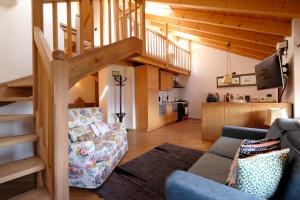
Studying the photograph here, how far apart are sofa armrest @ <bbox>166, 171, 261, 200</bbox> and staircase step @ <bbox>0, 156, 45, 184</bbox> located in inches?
42.6

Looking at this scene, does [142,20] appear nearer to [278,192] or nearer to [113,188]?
[113,188]

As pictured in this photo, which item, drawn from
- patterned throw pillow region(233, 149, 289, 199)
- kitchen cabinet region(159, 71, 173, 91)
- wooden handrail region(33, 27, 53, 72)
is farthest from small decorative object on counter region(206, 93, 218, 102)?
wooden handrail region(33, 27, 53, 72)

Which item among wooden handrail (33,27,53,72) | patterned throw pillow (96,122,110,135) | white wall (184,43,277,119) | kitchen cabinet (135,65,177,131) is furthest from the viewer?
white wall (184,43,277,119)

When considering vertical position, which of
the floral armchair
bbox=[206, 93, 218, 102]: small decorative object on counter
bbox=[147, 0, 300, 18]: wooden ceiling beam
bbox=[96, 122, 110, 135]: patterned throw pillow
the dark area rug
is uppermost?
bbox=[147, 0, 300, 18]: wooden ceiling beam

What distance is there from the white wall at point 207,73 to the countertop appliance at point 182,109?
26cm

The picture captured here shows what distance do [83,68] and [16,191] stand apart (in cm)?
164

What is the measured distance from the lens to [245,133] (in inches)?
96.0

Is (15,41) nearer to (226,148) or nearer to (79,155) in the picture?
(79,155)

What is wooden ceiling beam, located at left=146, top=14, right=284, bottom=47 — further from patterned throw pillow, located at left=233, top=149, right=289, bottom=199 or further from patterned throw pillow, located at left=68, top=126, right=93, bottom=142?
patterned throw pillow, located at left=68, top=126, right=93, bottom=142

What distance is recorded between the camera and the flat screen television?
280 centimetres

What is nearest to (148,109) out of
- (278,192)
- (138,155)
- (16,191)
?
(138,155)

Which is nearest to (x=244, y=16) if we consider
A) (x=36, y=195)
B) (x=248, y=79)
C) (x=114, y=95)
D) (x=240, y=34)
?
(x=240, y=34)

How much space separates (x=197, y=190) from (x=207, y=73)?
664 centimetres

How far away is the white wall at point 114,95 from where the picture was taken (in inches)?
183
